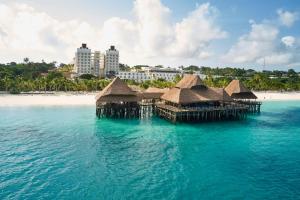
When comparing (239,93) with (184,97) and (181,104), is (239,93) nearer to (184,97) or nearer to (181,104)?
(184,97)

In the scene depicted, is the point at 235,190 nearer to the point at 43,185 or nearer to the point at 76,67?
the point at 43,185

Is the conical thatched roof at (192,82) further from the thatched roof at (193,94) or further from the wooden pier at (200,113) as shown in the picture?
the wooden pier at (200,113)

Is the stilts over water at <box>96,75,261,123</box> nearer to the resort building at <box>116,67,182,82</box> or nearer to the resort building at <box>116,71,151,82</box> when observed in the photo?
the resort building at <box>116,71,151,82</box>

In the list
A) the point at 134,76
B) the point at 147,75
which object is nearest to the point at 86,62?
the point at 134,76

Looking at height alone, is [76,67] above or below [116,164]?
above

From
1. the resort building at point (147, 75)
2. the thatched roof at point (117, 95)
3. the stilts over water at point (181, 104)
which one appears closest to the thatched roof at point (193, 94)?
the stilts over water at point (181, 104)

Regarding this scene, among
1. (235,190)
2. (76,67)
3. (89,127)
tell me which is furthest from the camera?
(76,67)

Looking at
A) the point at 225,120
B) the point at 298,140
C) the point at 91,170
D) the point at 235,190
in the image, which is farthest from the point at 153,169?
the point at 225,120
